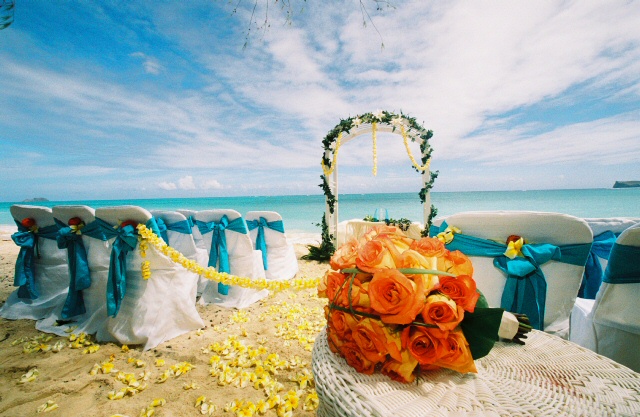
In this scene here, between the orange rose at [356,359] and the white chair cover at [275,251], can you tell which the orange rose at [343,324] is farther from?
the white chair cover at [275,251]

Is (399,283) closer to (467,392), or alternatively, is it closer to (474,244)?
(467,392)

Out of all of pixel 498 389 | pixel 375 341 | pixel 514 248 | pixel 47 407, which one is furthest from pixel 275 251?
pixel 498 389

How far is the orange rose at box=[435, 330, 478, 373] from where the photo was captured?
75 centimetres

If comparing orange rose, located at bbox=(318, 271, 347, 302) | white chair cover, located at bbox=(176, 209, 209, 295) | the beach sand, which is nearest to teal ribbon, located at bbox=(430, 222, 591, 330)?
orange rose, located at bbox=(318, 271, 347, 302)

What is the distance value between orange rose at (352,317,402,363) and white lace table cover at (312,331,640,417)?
89 millimetres

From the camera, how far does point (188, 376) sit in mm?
2061

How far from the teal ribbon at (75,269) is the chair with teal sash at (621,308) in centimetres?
457

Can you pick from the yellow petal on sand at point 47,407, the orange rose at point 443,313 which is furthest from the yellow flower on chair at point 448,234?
the yellow petal on sand at point 47,407

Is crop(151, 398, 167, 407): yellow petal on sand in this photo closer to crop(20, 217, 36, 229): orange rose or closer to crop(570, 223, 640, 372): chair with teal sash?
crop(570, 223, 640, 372): chair with teal sash

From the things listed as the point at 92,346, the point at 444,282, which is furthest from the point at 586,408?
the point at 92,346

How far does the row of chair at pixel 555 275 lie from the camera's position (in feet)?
4.40

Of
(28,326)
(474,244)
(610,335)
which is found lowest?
(28,326)

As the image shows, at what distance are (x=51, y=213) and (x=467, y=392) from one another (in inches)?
179

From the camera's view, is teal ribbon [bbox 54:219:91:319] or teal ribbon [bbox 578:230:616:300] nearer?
teal ribbon [bbox 578:230:616:300]
